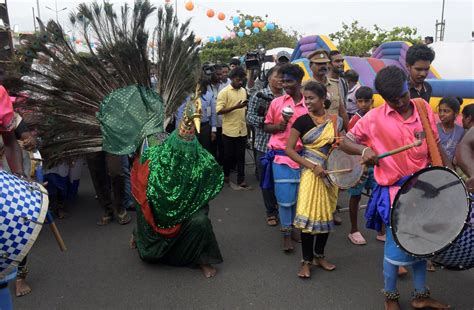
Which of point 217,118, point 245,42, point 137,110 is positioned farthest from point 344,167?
point 245,42

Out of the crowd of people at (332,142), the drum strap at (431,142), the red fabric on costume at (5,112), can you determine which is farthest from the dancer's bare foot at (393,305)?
the red fabric on costume at (5,112)

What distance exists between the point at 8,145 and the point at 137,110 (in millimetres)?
1442

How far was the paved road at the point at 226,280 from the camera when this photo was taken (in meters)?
A: 3.16

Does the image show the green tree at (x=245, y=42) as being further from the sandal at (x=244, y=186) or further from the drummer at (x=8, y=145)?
the drummer at (x=8, y=145)

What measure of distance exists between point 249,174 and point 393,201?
4.97 m

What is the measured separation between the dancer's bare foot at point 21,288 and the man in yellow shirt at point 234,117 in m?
3.55

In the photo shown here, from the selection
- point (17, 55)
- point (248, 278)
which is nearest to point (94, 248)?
point (248, 278)

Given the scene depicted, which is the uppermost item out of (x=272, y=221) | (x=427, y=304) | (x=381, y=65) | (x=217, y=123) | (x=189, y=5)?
(x=189, y=5)

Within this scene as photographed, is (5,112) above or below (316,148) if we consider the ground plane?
above

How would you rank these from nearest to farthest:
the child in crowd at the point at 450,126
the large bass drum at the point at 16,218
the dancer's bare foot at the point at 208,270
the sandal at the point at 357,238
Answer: the large bass drum at the point at 16,218 → the dancer's bare foot at the point at 208,270 → the child in crowd at the point at 450,126 → the sandal at the point at 357,238

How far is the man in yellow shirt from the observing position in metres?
6.09

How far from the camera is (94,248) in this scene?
4.26m

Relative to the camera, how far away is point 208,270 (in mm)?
3582

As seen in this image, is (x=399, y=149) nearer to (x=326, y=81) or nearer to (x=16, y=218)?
(x=16, y=218)
